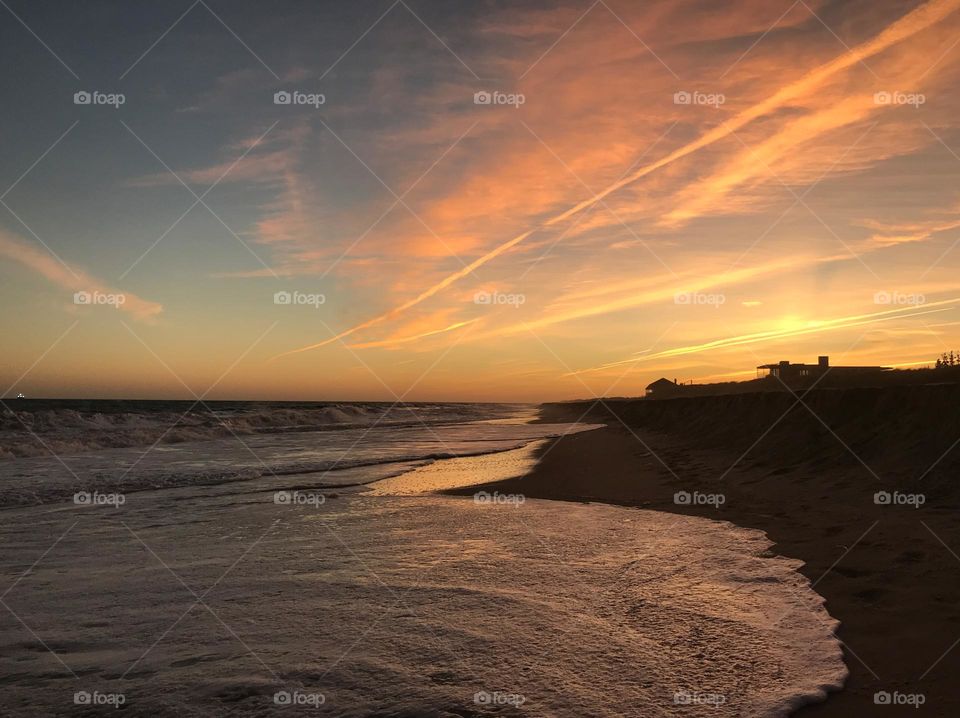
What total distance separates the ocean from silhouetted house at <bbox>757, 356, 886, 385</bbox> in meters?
36.4

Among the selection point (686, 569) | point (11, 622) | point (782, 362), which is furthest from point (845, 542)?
point (782, 362)

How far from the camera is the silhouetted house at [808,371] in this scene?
42.6 meters

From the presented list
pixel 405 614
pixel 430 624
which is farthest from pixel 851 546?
pixel 405 614

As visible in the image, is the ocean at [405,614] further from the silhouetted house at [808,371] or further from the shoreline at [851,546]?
the silhouetted house at [808,371]

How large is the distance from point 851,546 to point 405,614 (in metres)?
5.79

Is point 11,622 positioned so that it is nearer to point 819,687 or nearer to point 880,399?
point 819,687

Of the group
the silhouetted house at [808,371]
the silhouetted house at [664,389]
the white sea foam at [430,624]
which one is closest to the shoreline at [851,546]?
the white sea foam at [430,624]

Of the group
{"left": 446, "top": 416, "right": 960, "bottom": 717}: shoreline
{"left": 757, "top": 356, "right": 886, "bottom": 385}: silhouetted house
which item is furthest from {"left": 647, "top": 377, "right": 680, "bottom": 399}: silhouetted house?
{"left": 446, "top": 416, "right": 960, "bottom": 717}: shoreline

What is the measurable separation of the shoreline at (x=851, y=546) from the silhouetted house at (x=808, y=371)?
29342 millimetres

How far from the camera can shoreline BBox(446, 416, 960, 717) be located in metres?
4.33

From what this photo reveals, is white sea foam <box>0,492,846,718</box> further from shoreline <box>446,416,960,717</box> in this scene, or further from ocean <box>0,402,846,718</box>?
shoreline <box>446,416,960,717</box>

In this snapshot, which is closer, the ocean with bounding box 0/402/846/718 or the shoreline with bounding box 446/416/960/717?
the ocean with bounding box 0/402/846/718

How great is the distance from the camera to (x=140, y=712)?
402cm

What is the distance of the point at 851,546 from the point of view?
7719 mm
